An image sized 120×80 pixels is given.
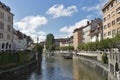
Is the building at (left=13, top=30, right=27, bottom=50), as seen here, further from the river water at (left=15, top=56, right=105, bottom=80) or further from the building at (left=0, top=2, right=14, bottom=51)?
the river water at (left=15, top=56, right=105, bottom=80)

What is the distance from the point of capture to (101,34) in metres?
100

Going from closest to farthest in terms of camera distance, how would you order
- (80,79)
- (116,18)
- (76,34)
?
(80,79)
(116,18)
(76,34)

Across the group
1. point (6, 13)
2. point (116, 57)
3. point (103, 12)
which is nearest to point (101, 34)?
point (103, 12)

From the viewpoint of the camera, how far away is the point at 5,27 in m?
74.4

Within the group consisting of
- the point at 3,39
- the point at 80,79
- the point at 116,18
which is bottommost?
the point at 80,79

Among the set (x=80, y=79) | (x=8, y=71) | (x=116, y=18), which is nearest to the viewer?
(x=8, y=71)

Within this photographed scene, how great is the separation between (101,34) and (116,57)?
6333 centimetres

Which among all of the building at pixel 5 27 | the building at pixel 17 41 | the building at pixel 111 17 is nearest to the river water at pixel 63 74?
the building at pixel 5 27

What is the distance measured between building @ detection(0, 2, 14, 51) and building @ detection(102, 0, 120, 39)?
3155cm

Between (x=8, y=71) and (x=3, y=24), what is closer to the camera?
(x=8, y=71)

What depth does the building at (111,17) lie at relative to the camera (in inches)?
3070

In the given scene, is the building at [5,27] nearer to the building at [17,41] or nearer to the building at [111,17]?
the building at [17,41]

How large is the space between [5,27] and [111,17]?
33989 millimetres

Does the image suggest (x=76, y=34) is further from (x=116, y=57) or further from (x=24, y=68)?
(x=116, y=57)
